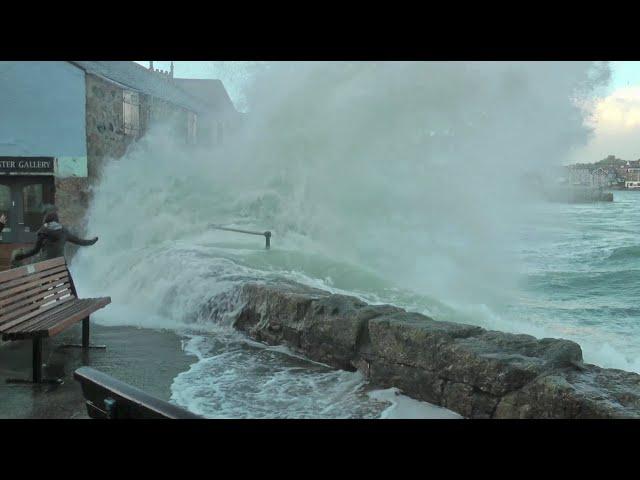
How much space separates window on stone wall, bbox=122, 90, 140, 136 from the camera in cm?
1973

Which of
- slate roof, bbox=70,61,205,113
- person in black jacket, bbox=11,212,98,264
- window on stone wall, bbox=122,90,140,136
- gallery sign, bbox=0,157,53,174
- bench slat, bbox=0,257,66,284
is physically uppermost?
slate roof, bbox=70,61,205,113

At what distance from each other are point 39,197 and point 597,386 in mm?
18042

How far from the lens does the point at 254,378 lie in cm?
454

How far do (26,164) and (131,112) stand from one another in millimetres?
4463

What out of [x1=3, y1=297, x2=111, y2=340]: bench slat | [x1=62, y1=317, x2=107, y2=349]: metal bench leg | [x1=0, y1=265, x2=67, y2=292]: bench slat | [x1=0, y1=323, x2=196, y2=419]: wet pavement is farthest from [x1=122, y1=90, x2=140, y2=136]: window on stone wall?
[x1=3, y1=297, x2=111, y2=340]: bench slat

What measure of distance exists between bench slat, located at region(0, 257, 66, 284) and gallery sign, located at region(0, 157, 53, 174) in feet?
43.6

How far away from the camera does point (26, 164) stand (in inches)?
675

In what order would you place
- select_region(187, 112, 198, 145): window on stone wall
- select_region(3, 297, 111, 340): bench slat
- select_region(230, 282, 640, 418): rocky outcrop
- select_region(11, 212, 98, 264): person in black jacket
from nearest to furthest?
select_region(230, 282, 640, 418): rocky outcrop
select_region(3, 297, 111, 340): bench slat
select_region(11, 212, 98, 264): person in black jacket
select_region(187, 112, 198, 145): window on stone wall

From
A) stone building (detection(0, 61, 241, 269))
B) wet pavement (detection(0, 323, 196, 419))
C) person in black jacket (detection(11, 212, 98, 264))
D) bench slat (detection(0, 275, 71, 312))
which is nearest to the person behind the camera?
wet pavement (detection(0, 323, 196, 419))

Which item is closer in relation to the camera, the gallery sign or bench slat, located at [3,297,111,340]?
bench slat, located at [3,297,111,340]

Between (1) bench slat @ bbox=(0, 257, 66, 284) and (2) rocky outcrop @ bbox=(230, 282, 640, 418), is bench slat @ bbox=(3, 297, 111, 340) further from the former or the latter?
(2) rocky outcrop @ bbox=(230, 282, 640, 418)

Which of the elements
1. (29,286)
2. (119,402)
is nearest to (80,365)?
(29,286)

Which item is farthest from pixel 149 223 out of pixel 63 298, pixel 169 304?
pixel 63 298

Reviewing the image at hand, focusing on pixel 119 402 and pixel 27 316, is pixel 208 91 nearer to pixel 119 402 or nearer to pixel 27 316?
pixel 27 316
